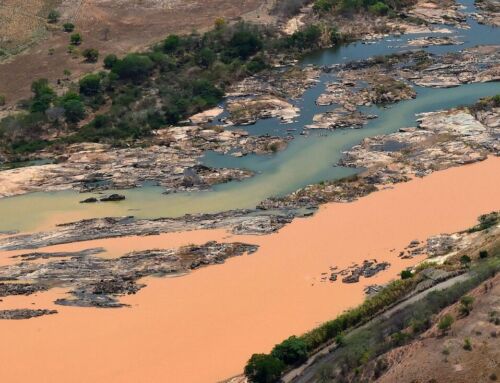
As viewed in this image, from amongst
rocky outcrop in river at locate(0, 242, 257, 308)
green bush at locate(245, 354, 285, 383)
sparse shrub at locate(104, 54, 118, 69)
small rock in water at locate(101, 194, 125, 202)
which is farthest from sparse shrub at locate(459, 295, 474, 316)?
sparse shrub at locate(104, 54, 118, 69)

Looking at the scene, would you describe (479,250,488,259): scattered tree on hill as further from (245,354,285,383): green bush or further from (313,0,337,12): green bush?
(313,0,337,12): green bush

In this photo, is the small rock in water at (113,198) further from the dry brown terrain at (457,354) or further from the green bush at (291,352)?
the dry brown terrain at (457,354)

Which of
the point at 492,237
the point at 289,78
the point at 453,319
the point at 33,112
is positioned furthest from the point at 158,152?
the point at 453,319

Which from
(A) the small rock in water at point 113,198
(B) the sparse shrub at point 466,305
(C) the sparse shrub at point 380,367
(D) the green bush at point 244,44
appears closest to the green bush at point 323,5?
(D) the green bush at point 244,44

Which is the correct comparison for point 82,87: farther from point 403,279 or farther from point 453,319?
point 453,319

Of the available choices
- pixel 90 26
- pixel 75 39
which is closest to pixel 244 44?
pixel 75 39
